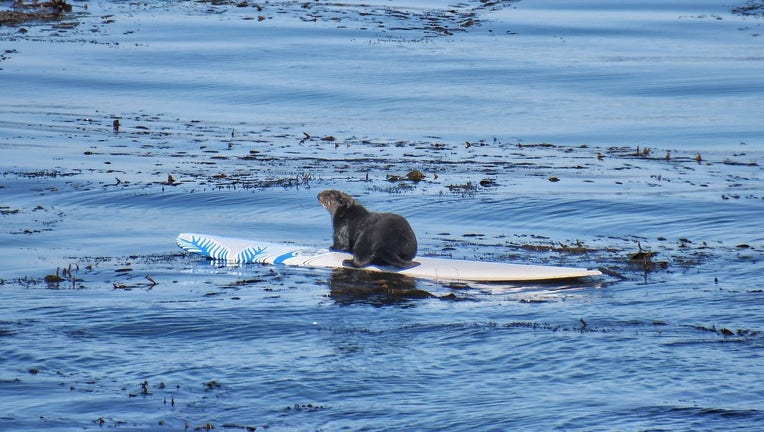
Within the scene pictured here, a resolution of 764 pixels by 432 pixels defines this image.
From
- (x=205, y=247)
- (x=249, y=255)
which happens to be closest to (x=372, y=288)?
(x=249, y=255)

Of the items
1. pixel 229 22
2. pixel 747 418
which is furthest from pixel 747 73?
pixel 747 418

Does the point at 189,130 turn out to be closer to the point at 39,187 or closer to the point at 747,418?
the point at 39,187

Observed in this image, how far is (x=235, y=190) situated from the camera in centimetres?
1616

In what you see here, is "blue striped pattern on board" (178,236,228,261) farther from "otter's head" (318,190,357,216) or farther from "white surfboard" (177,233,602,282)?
"otter's head" (318,190,357,216)

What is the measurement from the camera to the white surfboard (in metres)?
10.9

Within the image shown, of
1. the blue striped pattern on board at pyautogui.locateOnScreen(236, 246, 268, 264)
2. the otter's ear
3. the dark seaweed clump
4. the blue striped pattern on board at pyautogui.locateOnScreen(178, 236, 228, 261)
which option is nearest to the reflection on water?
the otter's ear

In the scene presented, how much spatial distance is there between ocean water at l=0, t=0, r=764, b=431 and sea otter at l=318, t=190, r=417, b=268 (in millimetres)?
325

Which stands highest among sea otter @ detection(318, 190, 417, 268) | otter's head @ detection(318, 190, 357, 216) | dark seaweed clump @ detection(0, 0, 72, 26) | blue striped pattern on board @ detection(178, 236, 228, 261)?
dark seaweed clump @ detection(0, 0, 72, 26)

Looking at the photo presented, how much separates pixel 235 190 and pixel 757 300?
8.15 meters

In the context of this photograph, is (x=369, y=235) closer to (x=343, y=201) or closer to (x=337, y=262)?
(x=337, y=262)

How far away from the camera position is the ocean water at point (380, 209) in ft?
26.0

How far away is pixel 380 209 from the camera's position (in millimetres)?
14828

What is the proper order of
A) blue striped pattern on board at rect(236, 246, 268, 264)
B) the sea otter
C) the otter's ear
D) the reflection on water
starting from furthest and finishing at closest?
the otter's ear < blue striped pattern on board at rect(236, 246, 268, 264) < the sea otter < the reflection on water

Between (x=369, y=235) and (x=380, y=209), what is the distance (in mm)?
3170
